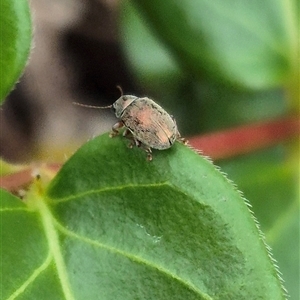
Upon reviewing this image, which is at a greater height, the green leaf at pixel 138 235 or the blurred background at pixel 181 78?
the blurred background at pixel 181 78

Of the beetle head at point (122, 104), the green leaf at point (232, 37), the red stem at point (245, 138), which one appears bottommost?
the beetle head at point (122, 104)

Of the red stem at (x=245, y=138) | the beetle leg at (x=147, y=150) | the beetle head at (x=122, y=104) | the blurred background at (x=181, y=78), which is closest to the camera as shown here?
the beetle leg at (x=147, y=150)

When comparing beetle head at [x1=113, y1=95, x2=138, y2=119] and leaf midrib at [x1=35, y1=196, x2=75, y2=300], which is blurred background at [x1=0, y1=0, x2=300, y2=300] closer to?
beetle head at [x1=113, y1=95, x2=138, y2=119]

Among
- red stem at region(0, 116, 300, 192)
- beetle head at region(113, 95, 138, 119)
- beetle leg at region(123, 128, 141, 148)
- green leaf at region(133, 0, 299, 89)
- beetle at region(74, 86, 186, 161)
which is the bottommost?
beetle leg at region(123, 128, 141, 148)

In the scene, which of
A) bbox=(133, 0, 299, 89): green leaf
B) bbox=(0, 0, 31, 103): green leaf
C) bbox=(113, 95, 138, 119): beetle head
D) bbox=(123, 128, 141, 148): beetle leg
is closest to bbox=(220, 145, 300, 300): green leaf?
bbox=(133, 0, 299, 89): green leaf

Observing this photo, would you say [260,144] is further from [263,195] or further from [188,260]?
[188,260]

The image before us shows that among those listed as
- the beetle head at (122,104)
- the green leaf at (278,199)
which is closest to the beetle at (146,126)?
the beetle head at (122,104)

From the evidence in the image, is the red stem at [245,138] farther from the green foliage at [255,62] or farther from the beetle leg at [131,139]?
the beetle leg at [131,139]
